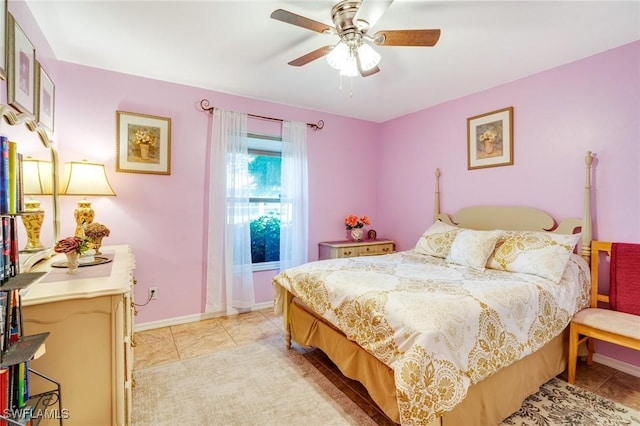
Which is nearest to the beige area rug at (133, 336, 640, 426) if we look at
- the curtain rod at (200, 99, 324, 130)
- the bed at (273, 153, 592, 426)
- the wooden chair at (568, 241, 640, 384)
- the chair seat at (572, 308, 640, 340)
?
the bed at (273, 153, 592, 426)

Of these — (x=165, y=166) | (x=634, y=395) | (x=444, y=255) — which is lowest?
(x=634, y=395)

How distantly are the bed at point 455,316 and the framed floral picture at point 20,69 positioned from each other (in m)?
2.00

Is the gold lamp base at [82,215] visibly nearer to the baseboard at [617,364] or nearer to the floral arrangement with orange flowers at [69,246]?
the floral arrangement with orange flowers at [69,246]

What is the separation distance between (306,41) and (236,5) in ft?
1.93

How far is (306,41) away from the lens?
2.27 metres

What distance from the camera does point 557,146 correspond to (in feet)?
8.72

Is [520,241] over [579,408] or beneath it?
over

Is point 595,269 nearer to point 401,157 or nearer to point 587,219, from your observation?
point 587,219

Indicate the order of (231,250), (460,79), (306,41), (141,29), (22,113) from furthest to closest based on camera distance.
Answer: (231,250) → (460,79) → (306,41) → (141,29) → (22,113)

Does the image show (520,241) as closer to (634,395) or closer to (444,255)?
(444,255)

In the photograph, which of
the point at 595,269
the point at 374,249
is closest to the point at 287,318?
the point at 374,249

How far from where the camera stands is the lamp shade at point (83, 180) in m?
2.24

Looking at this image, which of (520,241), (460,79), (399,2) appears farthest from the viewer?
(460,79)

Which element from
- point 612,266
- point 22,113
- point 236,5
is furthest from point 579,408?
point 22,113
